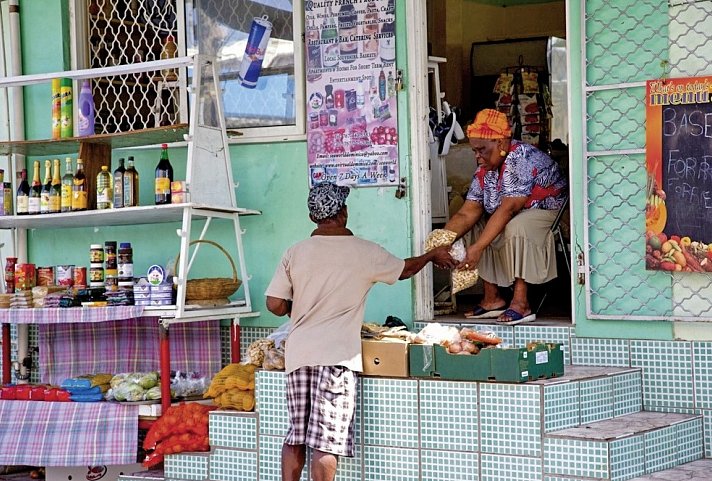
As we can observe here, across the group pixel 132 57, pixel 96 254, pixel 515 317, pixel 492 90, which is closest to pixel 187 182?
pixel 96 254

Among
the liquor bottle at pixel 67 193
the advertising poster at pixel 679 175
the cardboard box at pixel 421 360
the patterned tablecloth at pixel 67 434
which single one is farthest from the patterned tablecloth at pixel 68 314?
the advertising poster at pixel 679 175

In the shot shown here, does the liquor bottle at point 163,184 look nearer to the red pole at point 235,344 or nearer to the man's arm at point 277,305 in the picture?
the red pole at point 235,344

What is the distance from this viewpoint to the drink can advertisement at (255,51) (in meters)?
7.99

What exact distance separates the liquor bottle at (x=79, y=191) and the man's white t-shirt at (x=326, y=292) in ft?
7.81

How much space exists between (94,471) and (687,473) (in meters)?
3.94

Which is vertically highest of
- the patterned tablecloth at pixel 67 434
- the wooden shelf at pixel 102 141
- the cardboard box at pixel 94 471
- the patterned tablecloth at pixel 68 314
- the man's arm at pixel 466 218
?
the wooden shelf at pixel 102 141

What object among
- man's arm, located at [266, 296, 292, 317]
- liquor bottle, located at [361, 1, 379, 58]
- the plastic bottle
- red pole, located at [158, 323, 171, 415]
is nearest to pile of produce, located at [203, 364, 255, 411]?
red pole, located at [158, 323, 171, 415]

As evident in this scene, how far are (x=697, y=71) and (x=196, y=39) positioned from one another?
369cm

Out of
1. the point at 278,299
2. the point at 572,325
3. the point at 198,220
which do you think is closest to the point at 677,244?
the point at 572,325

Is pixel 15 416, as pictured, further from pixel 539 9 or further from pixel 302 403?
pixel 539 9

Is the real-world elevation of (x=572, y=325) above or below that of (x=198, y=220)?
below

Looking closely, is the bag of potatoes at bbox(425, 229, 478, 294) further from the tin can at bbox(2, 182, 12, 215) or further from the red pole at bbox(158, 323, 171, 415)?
the tin can at bbox(2, 182, 12, 215)

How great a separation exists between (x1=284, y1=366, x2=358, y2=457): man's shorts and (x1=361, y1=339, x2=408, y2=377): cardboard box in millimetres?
249

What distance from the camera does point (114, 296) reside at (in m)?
7.37
